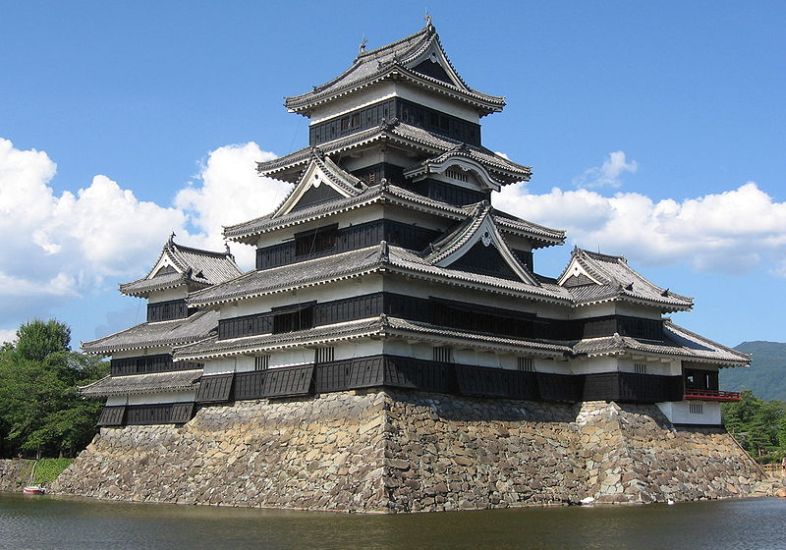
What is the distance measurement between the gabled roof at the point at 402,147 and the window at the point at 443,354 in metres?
9.62

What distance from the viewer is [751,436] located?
265ft

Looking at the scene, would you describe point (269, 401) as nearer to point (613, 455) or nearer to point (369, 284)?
point (369, 284)

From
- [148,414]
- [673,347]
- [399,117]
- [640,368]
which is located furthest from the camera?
[148,414]

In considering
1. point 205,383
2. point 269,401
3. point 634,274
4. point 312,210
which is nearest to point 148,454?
point 205,383

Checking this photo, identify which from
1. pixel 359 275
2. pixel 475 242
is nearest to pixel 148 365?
pixel 359 275

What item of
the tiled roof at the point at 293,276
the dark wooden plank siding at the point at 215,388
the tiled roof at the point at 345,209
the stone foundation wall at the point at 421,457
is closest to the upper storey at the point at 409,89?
the tiled roof at the point at 345,209

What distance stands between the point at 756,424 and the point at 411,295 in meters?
56.8

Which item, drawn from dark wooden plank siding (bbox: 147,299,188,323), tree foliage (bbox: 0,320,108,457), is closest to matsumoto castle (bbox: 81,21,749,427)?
dark wooden plank siding (bbox: 147,299,188,323)

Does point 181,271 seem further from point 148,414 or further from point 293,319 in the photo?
point 293,319

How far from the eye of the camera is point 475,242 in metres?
40.8

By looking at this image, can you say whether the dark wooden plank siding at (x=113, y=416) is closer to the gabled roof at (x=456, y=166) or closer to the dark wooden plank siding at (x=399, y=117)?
the dark wooden plank siding at (x=399, y=117)

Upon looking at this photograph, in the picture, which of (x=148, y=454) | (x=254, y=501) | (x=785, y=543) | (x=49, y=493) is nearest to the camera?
(x=785, y=543)

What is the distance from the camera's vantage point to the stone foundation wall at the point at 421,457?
3425cm

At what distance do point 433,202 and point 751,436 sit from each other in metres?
52.3
